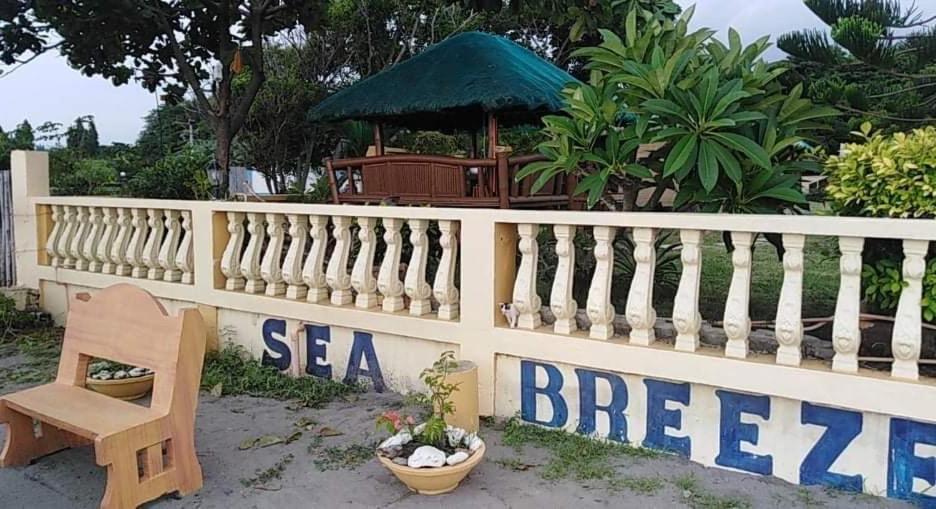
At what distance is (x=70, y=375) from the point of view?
10.2 ft

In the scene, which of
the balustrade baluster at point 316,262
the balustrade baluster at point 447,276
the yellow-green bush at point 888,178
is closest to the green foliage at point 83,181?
the balustrade baluster at point 316,262

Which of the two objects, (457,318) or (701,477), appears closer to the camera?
(701,477)

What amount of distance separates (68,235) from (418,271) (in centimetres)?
333

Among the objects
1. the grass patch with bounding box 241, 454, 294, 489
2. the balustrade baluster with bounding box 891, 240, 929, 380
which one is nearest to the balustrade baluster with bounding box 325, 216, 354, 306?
the grass patch with bounding box 241, 454, 294, 489

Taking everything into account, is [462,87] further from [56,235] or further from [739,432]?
[739,432]

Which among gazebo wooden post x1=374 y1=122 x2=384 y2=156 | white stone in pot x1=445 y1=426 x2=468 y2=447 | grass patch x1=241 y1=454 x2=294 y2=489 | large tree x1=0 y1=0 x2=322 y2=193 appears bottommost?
grass patch x1=241 y1=454 x2=294 y2=489

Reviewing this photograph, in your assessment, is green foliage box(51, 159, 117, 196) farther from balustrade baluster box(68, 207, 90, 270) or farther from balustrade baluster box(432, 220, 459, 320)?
balustrade baluster box(432, 220, 459, 320)

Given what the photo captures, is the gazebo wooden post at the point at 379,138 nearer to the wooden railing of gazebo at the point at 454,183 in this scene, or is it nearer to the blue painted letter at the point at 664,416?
the wooden railing of gazebo at the point at 454,183

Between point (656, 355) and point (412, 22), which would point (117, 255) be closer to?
point (656, 355)

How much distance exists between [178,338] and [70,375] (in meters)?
0.85

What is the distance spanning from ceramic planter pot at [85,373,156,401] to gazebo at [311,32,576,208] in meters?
2.48

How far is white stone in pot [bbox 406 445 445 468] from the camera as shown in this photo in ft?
8.69

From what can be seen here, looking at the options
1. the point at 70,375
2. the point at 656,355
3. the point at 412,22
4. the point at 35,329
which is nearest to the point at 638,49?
the point at 656,355

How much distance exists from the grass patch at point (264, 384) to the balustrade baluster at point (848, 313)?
2379 millimetres
